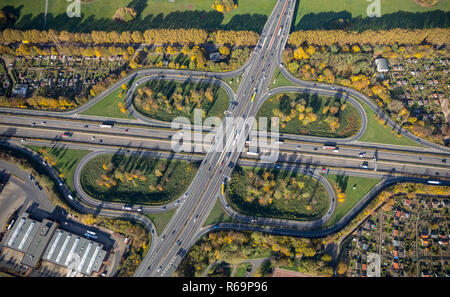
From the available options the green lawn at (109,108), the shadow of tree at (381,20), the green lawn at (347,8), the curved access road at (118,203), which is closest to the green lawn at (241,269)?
the curved access road at (118,203)

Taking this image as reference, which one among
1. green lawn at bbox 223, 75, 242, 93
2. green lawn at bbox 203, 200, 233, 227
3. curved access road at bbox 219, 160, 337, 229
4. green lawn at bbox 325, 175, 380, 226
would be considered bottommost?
green lawn at bbox 203, 200, 233, 227

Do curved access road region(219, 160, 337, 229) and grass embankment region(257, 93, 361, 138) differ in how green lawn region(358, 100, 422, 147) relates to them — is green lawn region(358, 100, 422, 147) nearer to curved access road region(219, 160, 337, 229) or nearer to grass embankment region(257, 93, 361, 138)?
grass embankment region(257, 93, 361, 138)

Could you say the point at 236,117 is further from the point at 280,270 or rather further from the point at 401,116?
the point at 401,116

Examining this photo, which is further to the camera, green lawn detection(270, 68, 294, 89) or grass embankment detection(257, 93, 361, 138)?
green lawn detection(270, 68, 294, 89)

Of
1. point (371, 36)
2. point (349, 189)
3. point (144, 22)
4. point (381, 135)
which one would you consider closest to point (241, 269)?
point (349, 189)

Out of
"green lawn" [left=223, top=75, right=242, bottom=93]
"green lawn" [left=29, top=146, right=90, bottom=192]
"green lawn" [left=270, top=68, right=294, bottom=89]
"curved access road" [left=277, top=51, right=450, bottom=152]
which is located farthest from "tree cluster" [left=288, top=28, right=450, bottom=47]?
"green lawn" [left=29, top=146, right=90, bottom=192]
